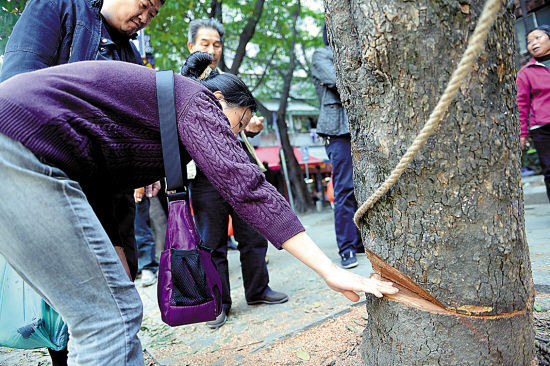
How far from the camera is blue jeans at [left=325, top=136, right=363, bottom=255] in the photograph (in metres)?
3.47

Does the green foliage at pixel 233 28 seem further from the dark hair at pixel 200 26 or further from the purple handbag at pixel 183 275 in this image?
the purple handbag at pixel 183 275

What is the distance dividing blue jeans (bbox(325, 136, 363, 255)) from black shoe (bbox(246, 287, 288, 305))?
→ 0.82 m

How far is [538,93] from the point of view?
3922 millimetres

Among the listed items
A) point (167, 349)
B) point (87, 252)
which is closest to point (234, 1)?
point (167, 349)

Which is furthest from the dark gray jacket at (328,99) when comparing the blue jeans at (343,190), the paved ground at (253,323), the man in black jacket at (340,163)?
the paved ground at (253,323)

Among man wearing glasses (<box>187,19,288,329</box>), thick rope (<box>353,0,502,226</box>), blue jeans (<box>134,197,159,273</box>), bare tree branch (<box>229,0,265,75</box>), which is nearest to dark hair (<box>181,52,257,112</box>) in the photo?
man wearing glasses (<box>187,19,288,329</box>)

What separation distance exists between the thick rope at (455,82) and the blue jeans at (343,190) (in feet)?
7.03

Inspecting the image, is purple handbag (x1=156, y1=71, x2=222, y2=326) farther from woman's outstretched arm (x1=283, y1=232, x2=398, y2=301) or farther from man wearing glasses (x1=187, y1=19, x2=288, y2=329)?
man wearing glasses (x1=187, y1=19, x2=288, y2=329)

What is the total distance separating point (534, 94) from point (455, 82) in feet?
12.1

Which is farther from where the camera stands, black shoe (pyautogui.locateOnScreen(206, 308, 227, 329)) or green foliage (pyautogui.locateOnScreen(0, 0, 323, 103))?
green foliage (pyautogui.locateOnScreen(0, 0, 323, 103))

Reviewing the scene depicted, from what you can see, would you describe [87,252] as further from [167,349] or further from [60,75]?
[167,349]

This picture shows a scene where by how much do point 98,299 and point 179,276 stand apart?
0.36 m

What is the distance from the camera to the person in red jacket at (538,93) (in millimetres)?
3830

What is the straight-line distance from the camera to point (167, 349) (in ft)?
7.70
